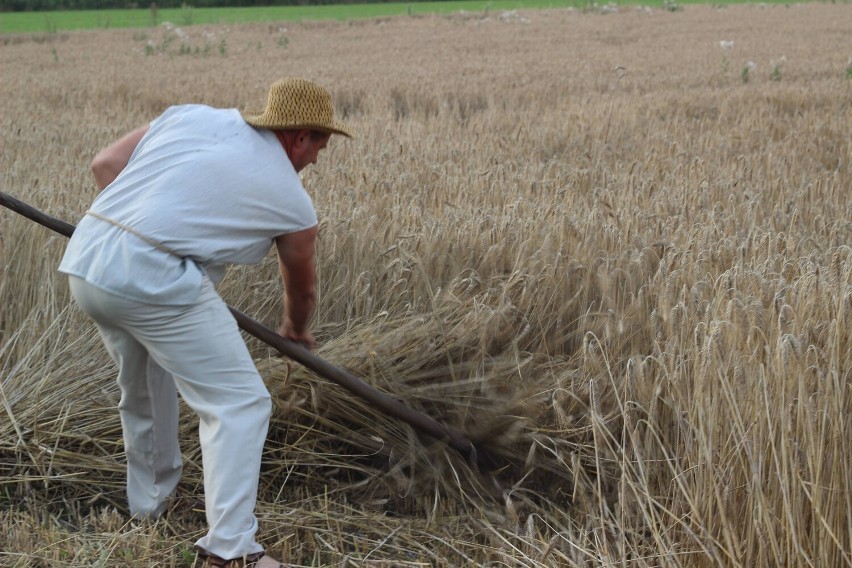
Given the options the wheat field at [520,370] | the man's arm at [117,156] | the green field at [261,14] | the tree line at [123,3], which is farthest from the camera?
the tree line at [123,3]

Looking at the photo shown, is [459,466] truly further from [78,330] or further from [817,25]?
[817,25]

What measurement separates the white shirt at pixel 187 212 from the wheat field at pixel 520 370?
28.7 inches

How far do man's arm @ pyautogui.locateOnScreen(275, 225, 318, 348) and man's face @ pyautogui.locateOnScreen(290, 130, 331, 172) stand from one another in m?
0.20

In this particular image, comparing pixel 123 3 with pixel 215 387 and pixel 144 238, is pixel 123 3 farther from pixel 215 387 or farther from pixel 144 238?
pixel 215 387

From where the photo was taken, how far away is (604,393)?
9.77ft

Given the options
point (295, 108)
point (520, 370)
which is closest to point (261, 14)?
point (520, 370)

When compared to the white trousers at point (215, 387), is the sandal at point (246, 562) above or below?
below

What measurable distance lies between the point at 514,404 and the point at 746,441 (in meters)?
0.99

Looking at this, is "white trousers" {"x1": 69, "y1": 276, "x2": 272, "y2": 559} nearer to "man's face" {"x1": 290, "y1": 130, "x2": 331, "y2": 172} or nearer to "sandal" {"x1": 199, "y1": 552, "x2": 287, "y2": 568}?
"sandal" {"x1": 199, "y1": 552, "x2": 287, "y2": 568}

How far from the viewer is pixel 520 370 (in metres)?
3.12

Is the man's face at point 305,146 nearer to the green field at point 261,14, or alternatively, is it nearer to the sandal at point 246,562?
the sandal at point 246,562

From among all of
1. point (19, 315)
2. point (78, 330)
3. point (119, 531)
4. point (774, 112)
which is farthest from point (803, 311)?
point (774, 112)

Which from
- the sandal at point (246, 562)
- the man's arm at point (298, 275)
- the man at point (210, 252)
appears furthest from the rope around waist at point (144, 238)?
the sandal at point (246, 562)

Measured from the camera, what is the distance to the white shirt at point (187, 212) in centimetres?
235
